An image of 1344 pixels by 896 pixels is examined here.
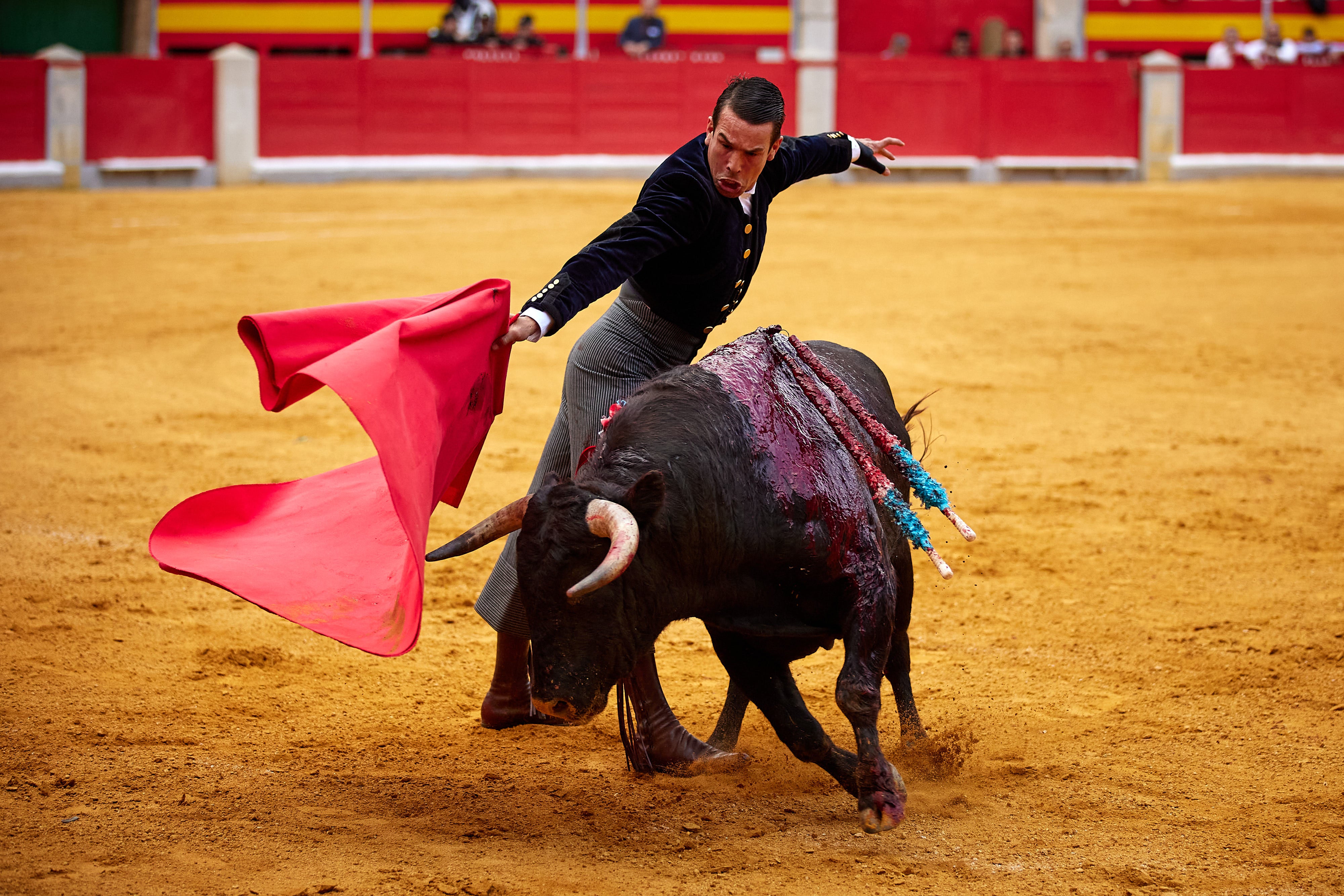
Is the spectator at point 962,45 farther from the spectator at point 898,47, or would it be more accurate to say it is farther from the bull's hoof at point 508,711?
the bull's hoof at point 508,711

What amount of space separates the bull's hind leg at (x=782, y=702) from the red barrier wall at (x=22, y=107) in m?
12.1

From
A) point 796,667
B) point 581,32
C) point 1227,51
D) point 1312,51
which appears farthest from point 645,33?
point 796,667

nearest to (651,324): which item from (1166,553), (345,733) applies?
(345,733)

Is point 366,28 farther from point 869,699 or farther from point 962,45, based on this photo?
point 869,699

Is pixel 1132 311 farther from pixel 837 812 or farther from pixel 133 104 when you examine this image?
pixel 133 104

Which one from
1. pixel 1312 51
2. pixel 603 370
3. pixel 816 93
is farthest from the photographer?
pixel 1312 51

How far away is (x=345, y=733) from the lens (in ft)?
9.84

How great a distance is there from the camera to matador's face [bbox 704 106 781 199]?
245 cm

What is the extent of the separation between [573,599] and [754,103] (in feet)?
3.13

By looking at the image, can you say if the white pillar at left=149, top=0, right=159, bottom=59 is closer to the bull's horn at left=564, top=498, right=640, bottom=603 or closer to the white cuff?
the white cuff

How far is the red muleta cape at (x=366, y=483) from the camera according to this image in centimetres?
244

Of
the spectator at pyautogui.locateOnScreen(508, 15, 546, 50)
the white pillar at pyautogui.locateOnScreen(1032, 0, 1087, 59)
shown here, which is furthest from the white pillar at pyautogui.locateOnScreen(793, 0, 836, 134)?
the white pillar at pyautogui.locateOnScreen(1032, 0, 1087, 59)

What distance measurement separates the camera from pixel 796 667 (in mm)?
3475

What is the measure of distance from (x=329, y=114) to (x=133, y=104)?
1.88m
